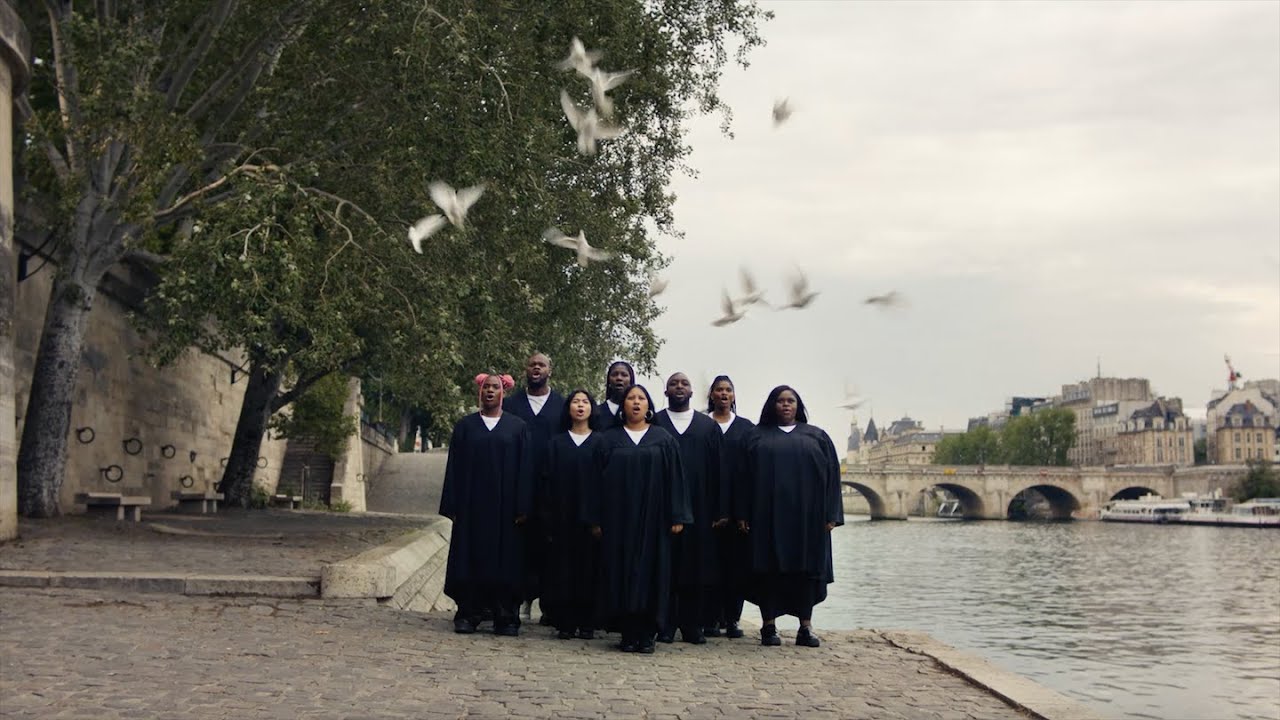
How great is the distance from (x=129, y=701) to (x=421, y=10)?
11.5 m

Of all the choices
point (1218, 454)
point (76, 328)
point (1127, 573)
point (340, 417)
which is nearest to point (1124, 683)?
point (76, 328)

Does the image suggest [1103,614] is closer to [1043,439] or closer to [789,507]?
[789,507]

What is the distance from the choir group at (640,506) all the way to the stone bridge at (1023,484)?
97517 millimetres

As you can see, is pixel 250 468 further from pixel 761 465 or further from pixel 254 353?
pixel 761 465

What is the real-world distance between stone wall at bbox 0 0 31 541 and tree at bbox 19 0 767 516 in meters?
0.90

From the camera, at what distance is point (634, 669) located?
29.1ft

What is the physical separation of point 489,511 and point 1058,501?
115 metres

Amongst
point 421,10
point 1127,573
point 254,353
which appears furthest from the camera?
point 1127,573

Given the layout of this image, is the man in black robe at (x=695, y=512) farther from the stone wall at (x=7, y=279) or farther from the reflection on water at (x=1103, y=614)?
the reflection on water at (x=1103, y=614)

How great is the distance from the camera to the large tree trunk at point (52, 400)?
1744cm

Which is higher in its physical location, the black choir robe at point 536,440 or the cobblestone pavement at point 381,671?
the black choir robe at point 536,440

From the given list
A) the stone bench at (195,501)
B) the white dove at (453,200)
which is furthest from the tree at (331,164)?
the stone bench at (195,501)

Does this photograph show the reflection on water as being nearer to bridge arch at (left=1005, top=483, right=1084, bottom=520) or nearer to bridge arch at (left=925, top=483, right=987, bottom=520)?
bridge arch at (left=925, top=483, right=987, bottom=520)

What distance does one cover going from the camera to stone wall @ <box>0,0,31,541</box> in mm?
14828
